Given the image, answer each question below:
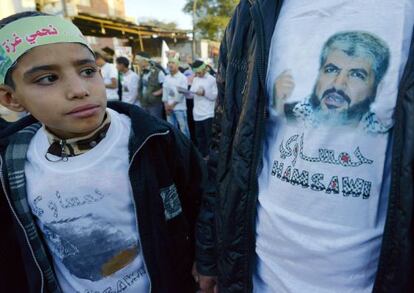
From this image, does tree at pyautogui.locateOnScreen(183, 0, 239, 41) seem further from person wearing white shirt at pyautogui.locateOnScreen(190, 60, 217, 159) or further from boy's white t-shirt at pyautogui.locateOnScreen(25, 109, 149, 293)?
boy's white t-shirt at pyautogui.locateOnScreen(25, 109, 149, 293)

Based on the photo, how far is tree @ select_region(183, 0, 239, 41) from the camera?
3350cm

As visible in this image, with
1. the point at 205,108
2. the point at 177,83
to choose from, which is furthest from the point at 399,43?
the point at 177,83

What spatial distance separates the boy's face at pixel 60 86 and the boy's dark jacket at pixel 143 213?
211 mm

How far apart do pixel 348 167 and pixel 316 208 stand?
0.15 metres

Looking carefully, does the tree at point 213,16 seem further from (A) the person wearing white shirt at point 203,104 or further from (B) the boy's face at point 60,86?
(B) the boy's face at point 60,86

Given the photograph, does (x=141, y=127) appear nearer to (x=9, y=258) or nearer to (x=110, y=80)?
(x=9, y=258)

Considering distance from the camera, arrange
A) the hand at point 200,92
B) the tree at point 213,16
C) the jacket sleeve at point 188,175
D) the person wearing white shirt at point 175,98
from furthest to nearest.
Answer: the tree at point 213,16 → the person wearing white shirt at point 175,98 → the hand at point 200,92 → the jacket sleeve at point 188,175

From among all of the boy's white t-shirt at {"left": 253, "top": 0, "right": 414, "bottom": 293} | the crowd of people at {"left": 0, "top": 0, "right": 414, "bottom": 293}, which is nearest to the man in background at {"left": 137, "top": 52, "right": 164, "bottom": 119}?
the crowd of people at {"left": 0, "top": 0, "right": 414, "bottom": 293}

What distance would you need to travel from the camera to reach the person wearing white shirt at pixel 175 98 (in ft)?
22.0

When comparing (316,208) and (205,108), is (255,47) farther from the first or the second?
(205,108)

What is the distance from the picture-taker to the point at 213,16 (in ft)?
114

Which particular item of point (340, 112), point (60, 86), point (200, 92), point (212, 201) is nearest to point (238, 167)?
point (212, 201)

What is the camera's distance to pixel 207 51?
23.0 metres

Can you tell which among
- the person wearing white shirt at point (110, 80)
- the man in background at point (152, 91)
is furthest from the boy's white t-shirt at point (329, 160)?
the person wearing white shirt at point (110, 80)
